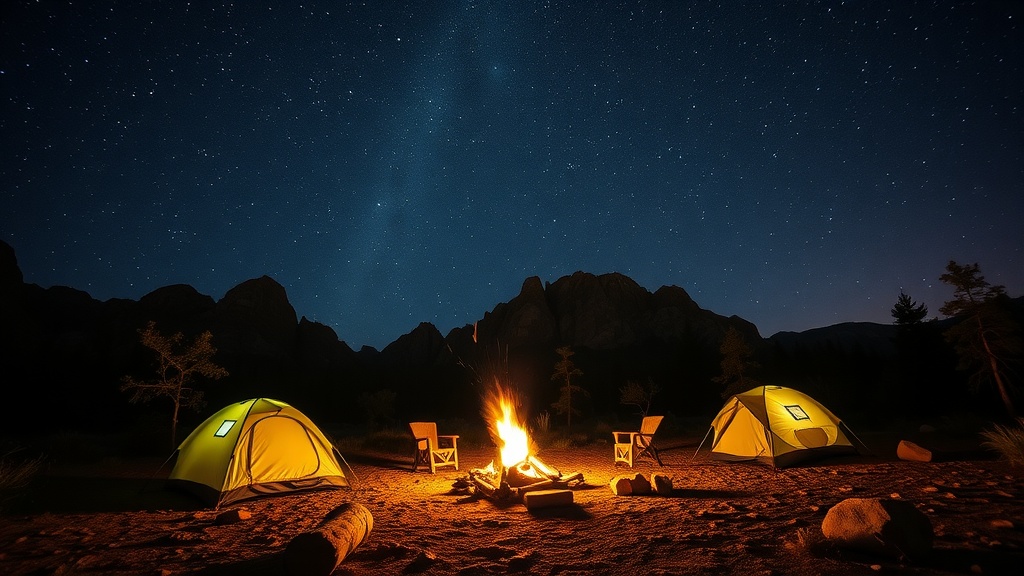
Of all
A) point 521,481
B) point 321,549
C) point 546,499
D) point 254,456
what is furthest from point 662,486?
point 254,456

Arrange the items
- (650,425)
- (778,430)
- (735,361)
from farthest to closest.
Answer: (735,361) → (650,425) → (778,430)

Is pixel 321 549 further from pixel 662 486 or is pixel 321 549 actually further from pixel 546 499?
pixel 662 486

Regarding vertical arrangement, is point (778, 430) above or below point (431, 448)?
above

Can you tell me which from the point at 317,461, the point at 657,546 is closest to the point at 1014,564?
the point at 657,546

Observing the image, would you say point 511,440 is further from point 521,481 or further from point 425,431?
point 425,431

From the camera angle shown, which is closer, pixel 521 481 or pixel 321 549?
pixel 321 549

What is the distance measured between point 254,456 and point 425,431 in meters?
4.15

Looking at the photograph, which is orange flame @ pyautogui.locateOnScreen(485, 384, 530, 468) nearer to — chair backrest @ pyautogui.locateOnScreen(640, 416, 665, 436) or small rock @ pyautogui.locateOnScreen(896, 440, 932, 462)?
chair backrest @ pyautogui.locateOnScreen(640, 416, 665, 436)

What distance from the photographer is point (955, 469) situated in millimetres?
7797

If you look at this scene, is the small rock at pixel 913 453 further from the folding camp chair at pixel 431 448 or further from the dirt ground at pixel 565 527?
the folding camp chair at pixel 431 448

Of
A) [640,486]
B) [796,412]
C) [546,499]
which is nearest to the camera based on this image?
[546,499]

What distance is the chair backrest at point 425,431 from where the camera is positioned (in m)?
11.1

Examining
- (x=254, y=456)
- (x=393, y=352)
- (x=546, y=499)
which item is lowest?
(x=546, y=499)

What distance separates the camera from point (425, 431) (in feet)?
37.3
